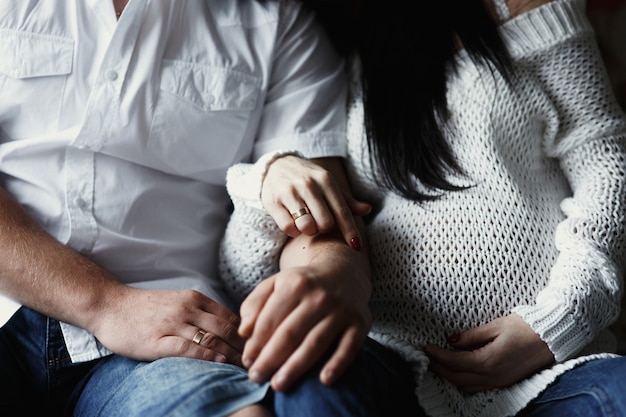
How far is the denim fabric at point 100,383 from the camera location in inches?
31.3

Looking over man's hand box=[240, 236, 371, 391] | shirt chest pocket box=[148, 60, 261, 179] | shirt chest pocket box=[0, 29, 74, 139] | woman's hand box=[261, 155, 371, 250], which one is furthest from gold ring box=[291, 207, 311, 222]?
shirt chest pocket box=[0, 29, 74, 139]

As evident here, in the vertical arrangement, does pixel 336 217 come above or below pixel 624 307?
above

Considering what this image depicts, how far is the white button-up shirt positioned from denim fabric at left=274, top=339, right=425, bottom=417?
330mm

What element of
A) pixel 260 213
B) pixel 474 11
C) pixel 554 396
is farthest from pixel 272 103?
pixel 554 396

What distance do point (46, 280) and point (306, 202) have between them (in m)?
0.36

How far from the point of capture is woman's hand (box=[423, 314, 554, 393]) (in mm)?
977

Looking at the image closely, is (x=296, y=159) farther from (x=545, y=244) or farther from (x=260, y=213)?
(x=545, y=244)

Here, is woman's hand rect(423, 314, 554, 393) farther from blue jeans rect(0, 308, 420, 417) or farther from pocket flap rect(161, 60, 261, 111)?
pocket flap rect(161, 60, 261, 111)

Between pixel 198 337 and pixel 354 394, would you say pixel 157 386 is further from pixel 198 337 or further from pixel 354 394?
pixel 354 394

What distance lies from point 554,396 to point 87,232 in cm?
68

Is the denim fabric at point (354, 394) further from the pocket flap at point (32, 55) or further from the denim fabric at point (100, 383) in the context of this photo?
the pocket flap at point (32, 55)

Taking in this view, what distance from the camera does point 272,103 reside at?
1.17 metres

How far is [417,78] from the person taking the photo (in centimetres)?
115

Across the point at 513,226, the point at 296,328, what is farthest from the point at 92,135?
the point at 513,226
